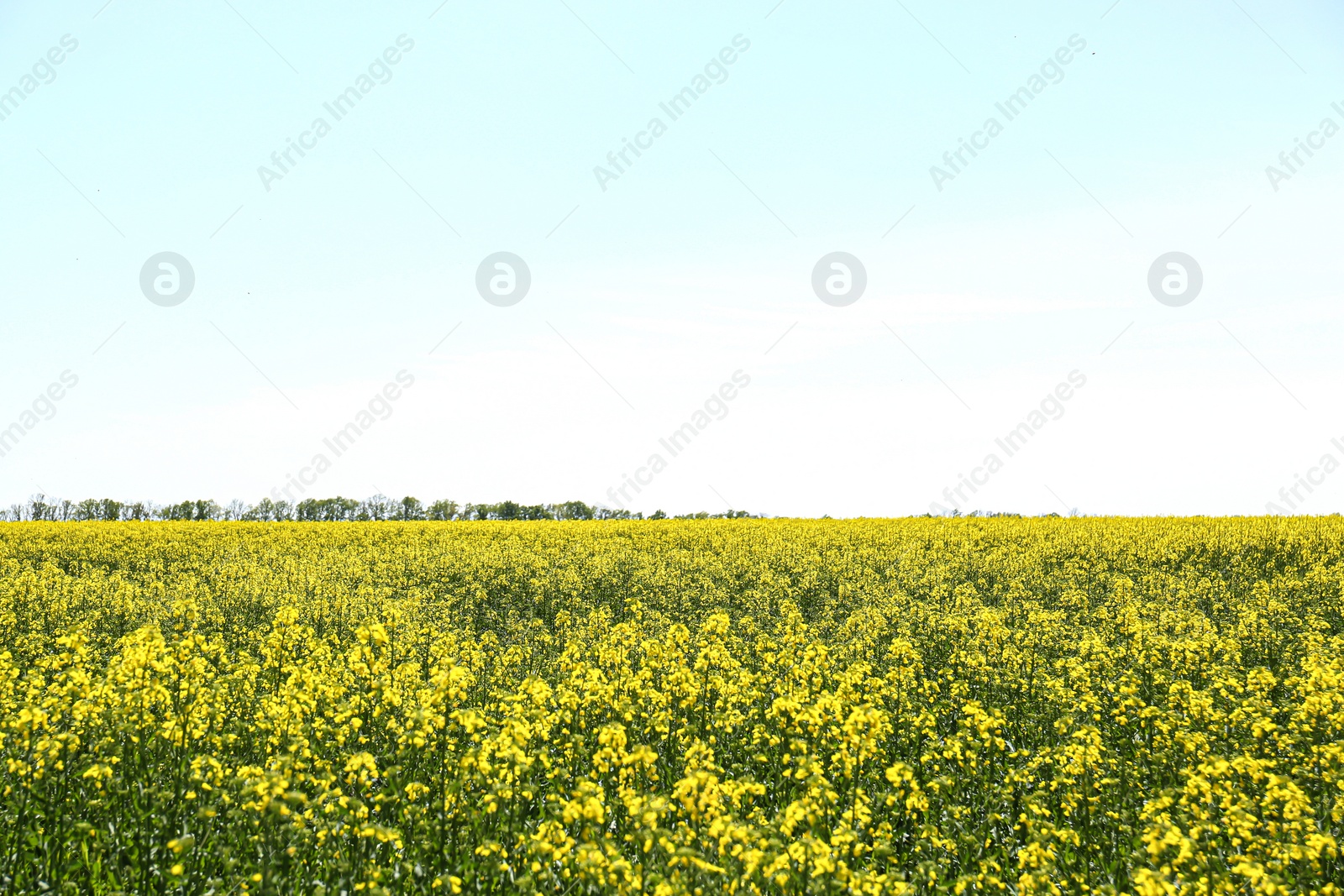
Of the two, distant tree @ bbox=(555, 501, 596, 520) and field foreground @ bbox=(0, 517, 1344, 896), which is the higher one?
distant tree @ bbox=(555, 501, 596, 520)

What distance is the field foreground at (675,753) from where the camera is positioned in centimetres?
587

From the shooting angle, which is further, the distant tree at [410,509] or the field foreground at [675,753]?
the distant tree at [410,509]

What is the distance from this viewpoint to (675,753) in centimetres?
904

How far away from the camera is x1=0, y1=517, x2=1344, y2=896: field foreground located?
587 centimetres

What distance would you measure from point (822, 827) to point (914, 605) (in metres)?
11.5

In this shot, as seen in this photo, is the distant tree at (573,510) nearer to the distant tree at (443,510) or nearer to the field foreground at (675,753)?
the distant tree at (443,510)

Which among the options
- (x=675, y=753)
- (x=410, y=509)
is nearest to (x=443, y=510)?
(x=410, y=509)

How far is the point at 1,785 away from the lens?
735 cm

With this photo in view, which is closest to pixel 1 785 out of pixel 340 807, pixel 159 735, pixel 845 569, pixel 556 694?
pixel 159 735

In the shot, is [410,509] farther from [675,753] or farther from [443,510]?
[675,753]

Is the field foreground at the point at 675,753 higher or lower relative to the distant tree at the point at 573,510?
lower

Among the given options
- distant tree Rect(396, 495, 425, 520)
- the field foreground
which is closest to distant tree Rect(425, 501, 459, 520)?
distant tree Rect(396, 495, 425, 520)

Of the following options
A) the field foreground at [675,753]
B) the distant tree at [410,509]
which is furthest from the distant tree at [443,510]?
the field foreground at [675,753]

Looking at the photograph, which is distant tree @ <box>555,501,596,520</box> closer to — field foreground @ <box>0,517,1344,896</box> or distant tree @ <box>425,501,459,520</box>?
distant tree @ <box>425,501,459,520</box>
